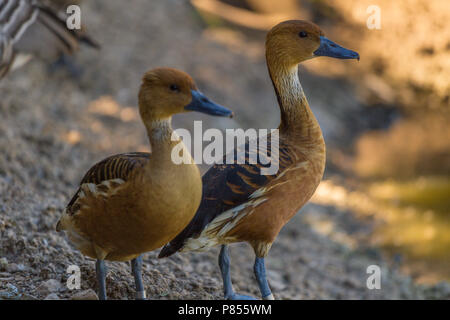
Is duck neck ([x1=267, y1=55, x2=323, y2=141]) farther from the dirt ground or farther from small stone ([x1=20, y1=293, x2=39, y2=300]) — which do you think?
small stone ([x1=20, y1=293, x2=39, y2=300])

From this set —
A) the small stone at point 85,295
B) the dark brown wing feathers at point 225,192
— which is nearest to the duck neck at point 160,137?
the dark brown wing feathers at point 225,192

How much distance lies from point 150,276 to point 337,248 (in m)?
4.35

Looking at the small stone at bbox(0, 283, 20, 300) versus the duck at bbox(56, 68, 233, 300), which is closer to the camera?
the duck at bbox(56, 68, 233, 300)

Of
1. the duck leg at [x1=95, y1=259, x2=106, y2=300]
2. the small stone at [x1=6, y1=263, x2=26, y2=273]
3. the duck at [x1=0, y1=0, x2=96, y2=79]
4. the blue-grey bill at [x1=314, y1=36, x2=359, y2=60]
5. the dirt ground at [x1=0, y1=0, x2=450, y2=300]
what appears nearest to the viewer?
the duck leg at [x1=95, y1=259, x2=106, y2=300]

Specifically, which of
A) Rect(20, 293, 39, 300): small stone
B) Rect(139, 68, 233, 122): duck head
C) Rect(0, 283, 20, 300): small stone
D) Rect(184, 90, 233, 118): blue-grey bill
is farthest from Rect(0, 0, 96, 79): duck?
Rect(184, 90, 233, 118): blue-grey bill

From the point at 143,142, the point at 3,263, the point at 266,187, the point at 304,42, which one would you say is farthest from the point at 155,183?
the point at 143,142

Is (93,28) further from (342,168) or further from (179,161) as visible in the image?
(179,161)

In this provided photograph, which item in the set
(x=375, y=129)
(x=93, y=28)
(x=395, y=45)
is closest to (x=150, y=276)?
(x=395, y=45)

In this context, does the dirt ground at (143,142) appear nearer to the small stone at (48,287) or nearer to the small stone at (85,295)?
the small stone at (48,287)

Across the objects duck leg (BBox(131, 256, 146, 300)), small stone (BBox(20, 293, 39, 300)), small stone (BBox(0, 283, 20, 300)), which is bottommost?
small stone (BBox(20, 293, 39, 300))

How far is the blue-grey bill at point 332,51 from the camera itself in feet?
13.6

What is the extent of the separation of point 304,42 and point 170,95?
4.72 ft

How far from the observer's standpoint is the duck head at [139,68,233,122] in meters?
3.25

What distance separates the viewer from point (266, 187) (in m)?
3.99
